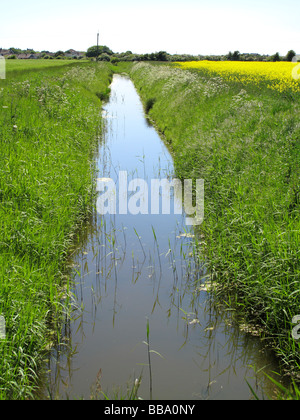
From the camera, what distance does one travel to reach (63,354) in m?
4.06

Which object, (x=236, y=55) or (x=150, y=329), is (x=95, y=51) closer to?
(x=236, y=55)

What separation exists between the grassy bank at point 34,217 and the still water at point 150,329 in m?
0.30

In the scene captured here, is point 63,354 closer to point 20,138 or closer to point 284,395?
point 284,395

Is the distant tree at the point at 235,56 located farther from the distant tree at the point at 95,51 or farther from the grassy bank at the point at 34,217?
the grassy bank at the point at 34,217

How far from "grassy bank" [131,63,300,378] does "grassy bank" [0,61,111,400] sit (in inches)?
78.2

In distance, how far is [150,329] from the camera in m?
4.53

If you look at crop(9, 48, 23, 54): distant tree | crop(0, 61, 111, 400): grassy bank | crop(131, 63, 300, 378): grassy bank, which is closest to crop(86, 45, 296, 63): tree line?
crop(9, 48, 23, 54): distant tree

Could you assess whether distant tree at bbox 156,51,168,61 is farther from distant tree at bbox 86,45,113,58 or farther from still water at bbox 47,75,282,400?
still water at bbox 47,75,282,400

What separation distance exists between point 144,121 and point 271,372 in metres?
14.7

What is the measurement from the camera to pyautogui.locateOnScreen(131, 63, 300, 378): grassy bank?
429cm

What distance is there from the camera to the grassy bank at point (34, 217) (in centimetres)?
371

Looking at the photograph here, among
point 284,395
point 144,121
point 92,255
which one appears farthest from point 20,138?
point 144,121

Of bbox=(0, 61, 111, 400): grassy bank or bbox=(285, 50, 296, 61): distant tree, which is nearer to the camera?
bbox=(0, 61, 111, 400): grassy bank

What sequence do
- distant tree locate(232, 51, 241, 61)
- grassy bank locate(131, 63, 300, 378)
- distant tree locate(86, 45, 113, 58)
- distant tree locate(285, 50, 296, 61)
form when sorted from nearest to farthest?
1. grassy bank locate(131, 63, 300, 378)
2. distant tree locate(285, 50, 296, 61)
3. distant tree locate(232, 51, 241, 61)
4. distant tree locate(86, 45, 113, 58)
